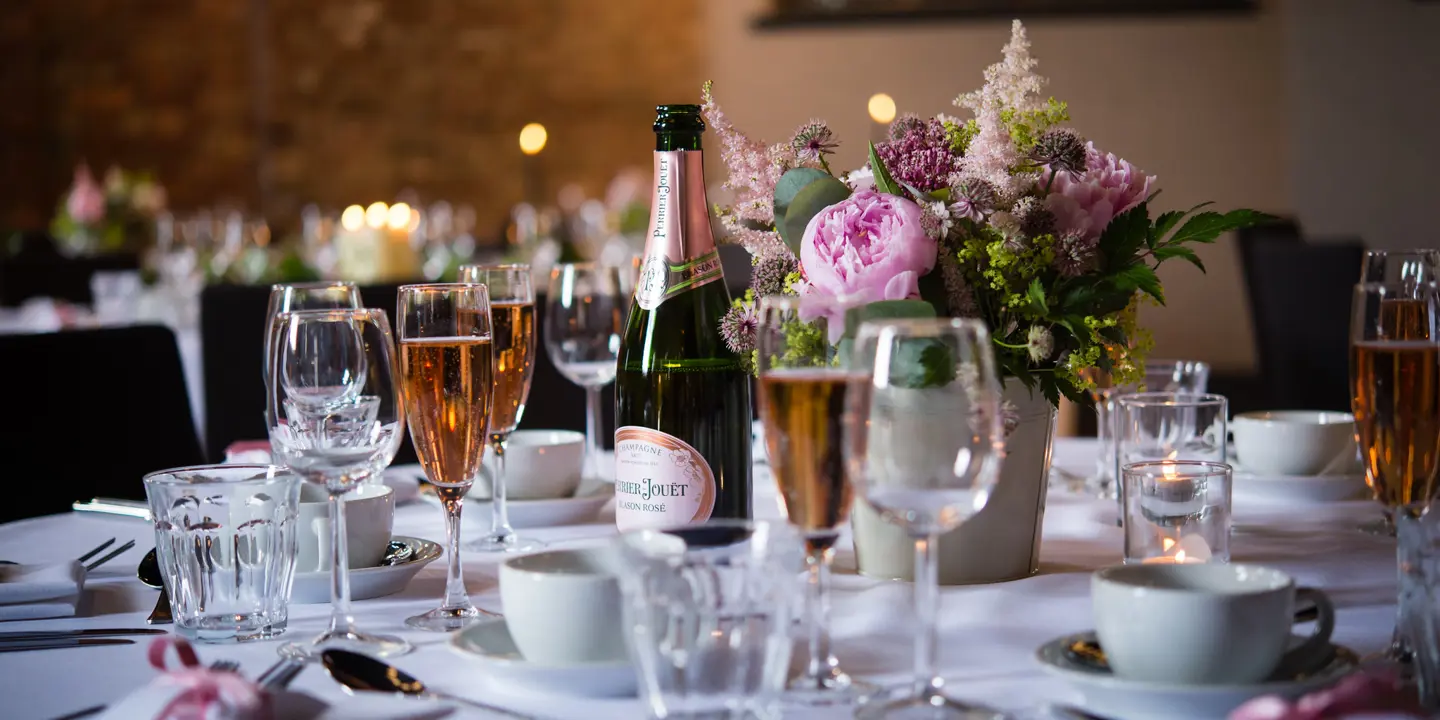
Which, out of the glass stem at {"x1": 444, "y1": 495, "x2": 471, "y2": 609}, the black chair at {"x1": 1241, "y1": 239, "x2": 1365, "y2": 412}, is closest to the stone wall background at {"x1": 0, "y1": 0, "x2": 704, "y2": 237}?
the black chair at {"x1": 1241, "y1": 239, "x2": 1365, "y2": 412}

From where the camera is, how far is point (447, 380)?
109 centimetres

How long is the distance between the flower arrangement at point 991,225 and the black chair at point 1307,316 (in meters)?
2.69

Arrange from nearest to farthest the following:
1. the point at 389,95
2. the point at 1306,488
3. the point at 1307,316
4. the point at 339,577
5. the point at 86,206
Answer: the point at 339,577, the point at 1306,488, the point at 1307,316, the point at 86,206, the point at 389,95

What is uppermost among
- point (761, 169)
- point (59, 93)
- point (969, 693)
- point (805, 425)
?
point (59, 93)

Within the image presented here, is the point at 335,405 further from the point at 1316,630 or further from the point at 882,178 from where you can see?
the point at 1316,630

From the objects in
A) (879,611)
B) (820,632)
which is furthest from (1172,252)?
(820,632)

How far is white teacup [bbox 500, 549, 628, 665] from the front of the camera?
0.82m

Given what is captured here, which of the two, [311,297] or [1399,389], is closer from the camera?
[1399,389]

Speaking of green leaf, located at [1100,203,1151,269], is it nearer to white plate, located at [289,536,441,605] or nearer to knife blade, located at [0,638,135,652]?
white plate, located at [289,536,441,605]

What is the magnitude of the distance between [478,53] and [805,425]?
21.4ft

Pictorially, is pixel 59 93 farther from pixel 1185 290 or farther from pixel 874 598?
pixel 874 598

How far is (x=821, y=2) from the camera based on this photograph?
6477mm

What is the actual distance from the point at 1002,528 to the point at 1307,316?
284cm

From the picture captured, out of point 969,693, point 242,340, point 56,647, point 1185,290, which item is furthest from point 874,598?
point 1185,290
